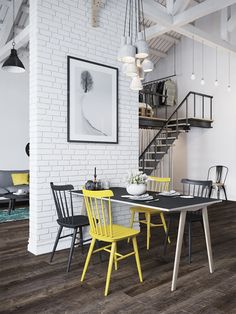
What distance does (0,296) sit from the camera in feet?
8.03

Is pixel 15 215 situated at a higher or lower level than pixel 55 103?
lower

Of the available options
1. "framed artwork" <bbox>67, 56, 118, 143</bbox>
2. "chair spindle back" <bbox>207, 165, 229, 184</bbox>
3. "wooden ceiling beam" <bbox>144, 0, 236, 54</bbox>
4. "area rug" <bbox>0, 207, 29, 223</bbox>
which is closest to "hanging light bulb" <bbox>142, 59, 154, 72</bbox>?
"framed artwork" <bbox>67, 56, 118, 143</bbox>

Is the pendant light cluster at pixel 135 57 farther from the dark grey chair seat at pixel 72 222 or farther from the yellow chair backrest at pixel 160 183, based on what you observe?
the dark grey chair seat at pixel 72 222

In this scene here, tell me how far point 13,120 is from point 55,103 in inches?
183

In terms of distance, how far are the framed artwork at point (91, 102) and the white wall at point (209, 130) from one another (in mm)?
4944

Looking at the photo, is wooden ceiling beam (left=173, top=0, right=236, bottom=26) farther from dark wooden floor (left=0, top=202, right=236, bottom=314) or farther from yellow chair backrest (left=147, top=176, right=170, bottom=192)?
dark wooden floor (left=0, top=202, right=236, bottom=314)

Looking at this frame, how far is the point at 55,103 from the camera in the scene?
3623 mm

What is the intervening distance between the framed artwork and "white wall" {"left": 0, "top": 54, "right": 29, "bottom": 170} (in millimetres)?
4555

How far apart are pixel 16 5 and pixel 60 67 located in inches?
161

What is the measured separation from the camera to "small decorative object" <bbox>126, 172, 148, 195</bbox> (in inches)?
119

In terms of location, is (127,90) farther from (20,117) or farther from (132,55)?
(20,117)

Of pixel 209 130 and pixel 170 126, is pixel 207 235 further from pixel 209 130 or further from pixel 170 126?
pixel 209 130

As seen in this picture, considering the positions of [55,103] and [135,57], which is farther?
[55,103]

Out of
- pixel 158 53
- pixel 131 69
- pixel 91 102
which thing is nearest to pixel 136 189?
pixel 131 69
